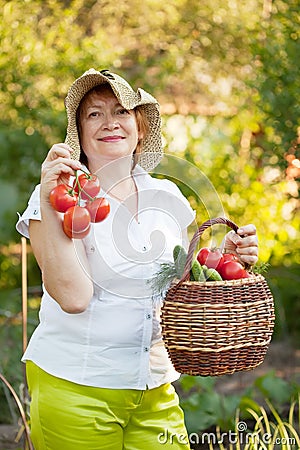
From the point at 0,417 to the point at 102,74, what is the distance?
241 centimetres

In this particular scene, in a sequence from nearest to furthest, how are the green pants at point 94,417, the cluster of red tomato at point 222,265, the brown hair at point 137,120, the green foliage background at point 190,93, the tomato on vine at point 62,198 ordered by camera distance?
the tomato on vine at point 62,198 < the cluster of red tomato at point 222,265 < the green pants at point 94,417 < the brown hair at point 137,120 < the green foliage background at point 190,93

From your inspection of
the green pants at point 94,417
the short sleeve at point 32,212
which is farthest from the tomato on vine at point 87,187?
the green pants at point 94,417

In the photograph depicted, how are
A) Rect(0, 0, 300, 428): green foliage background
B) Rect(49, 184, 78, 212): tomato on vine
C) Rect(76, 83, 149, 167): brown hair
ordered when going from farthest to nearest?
Rect(0, 0, 300, 428): green foliage background < Rect(76, 83, 149, 167): brown hair < Rect(49, 184, 78, 212): tomato on vine

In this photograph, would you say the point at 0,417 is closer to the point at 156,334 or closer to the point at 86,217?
the point at 156,334

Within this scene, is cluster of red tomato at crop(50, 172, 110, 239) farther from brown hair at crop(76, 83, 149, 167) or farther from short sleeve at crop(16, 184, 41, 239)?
brown hair at crop(76, 83, 149, 167)

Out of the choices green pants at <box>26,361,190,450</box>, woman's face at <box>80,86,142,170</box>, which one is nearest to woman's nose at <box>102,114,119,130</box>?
woman's face at <box>80,86,142,170</box>

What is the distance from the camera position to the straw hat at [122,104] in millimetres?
2176

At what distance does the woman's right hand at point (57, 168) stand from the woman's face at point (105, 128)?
0.24 m

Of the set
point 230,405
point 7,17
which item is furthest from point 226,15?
point 230,405

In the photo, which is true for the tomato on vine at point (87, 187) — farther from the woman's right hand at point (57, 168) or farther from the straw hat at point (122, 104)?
the straw hat at point (122, 104)

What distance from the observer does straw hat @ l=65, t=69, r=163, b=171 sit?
7.14 ft

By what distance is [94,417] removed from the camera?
7.01ft

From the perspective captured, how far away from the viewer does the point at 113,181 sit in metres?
2.21

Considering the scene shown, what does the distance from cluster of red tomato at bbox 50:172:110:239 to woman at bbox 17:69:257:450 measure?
3.6 inches
